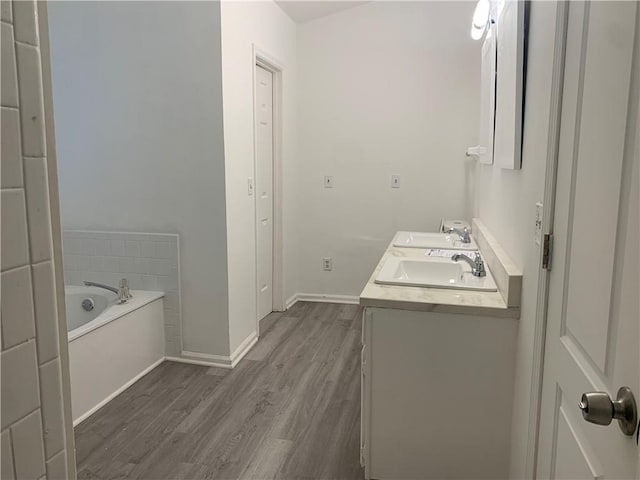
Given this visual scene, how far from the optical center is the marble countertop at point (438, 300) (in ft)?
5.73

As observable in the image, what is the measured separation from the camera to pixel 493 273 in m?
2.13

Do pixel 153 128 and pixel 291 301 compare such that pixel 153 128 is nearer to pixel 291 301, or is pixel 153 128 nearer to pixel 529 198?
pixel 291 301

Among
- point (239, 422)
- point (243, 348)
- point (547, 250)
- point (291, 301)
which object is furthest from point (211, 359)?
point (547, 250)

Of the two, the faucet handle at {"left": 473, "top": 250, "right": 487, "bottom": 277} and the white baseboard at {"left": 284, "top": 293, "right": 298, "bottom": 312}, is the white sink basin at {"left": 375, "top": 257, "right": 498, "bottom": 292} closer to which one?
the faucet handle at {"left": 473, "top": 250, "right": 487, "bottom": 277}

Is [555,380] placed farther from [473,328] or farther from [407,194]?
[407,194]

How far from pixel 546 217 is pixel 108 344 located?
7.62 feet

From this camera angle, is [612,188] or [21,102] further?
[612,188]

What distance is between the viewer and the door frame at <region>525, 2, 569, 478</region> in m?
1.22

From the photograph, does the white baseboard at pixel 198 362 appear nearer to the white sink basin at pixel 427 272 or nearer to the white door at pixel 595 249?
the white sink basin at pixel 427 272

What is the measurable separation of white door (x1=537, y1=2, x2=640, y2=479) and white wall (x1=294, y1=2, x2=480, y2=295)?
2.95m

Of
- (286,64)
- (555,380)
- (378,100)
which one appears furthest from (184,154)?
(555,380)

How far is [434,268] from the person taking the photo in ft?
8.14

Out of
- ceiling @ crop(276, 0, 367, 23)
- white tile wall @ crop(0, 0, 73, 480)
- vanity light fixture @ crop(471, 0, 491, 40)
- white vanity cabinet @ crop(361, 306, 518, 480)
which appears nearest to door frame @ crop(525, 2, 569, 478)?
white vanity cabinet @ crop(361, 306, 518, 480)

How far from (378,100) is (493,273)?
2460 mm
